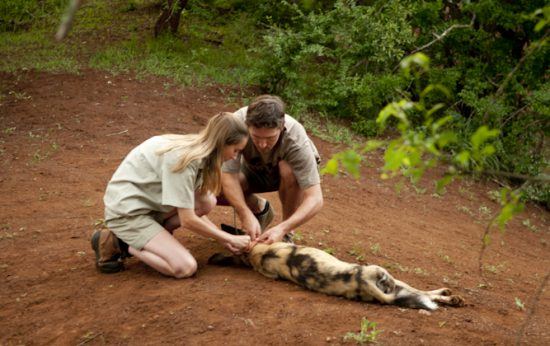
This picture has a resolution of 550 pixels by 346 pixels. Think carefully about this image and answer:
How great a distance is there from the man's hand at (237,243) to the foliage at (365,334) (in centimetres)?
129

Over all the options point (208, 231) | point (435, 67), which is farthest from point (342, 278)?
point (435, 67)

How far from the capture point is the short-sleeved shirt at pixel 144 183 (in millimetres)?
4805

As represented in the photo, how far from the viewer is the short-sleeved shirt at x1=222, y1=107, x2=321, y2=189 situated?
5.50 meters

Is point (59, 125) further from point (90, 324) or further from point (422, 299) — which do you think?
point (422, 299)

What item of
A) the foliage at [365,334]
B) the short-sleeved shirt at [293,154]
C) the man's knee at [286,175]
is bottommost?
the foliage at [365,334]

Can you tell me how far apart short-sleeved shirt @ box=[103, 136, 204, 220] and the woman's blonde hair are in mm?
52

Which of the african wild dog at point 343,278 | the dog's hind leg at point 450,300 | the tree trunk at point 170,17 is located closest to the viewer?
the african wild dog at point 343,278

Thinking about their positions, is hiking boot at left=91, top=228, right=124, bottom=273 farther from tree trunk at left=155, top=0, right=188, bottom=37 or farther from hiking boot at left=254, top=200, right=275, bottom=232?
tree trunk at left=155, top=0, right=188, bottom=37

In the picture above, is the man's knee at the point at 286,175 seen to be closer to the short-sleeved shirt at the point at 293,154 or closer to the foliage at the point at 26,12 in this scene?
the short-sleeved shirt at the point at 293,154

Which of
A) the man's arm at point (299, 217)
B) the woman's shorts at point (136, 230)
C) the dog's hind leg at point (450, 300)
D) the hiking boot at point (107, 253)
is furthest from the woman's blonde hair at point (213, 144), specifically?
the dog's hind leg at point (450, 300)

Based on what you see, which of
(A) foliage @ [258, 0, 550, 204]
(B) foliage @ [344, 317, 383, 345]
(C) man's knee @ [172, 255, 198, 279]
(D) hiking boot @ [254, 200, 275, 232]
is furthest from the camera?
(A) foliage @ [258, 0, 550, 204]

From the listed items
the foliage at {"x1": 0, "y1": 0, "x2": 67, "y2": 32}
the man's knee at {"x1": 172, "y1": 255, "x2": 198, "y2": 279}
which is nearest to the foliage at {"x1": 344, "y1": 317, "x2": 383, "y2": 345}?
the man's knee at {"x1": 172, "y1": 255, "x2": 198, "y2": 279}

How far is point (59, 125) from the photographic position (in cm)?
952

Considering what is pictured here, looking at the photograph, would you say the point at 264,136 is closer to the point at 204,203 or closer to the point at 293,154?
the point at 293,154
